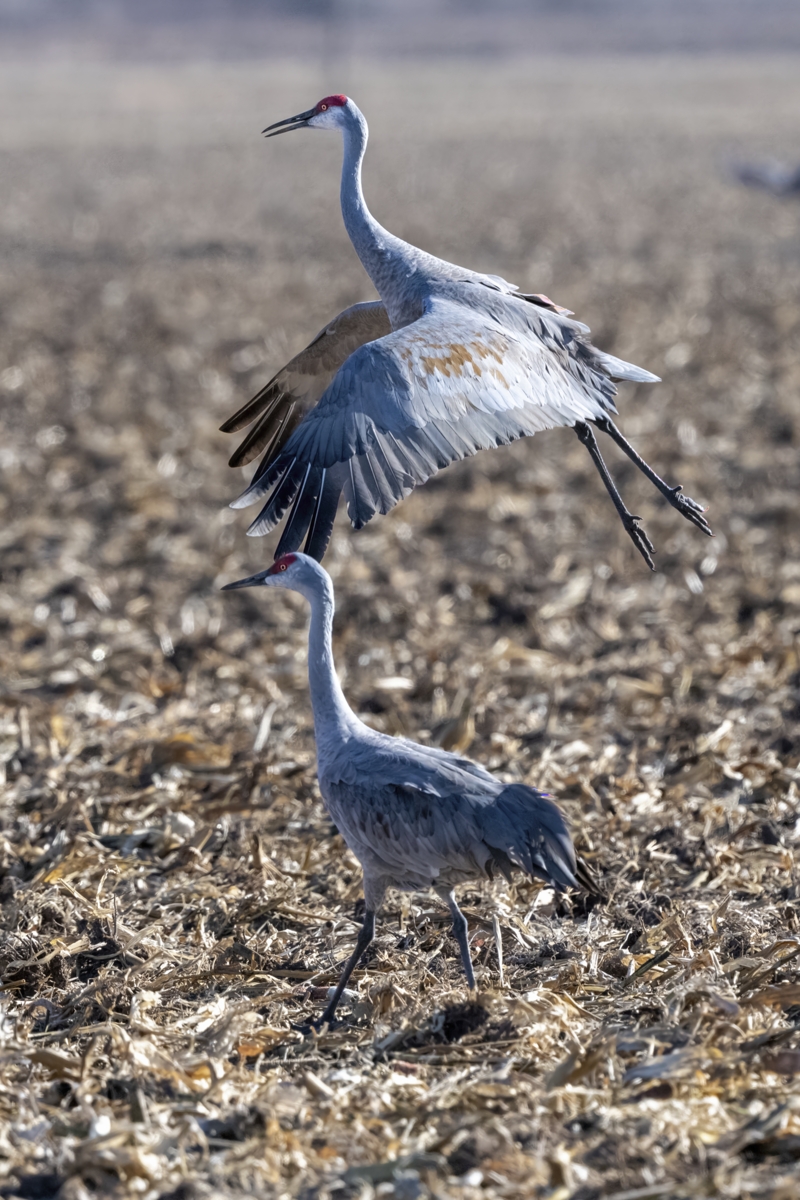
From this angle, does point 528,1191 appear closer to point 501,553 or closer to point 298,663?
point 298,663

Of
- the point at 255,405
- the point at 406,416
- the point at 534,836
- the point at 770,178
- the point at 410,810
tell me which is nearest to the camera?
the point at 534,836

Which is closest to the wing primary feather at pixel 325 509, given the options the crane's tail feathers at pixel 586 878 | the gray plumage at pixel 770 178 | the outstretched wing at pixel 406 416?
the outstretched wing at pixel 406 416

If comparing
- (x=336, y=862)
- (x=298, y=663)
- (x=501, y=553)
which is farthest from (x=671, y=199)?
(x=336, y=862)

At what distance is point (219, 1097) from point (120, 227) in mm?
17432

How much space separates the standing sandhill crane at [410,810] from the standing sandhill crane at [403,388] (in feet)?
0.83

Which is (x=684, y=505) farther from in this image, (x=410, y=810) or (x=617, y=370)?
(x=410, y=810)

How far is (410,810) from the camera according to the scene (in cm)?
390

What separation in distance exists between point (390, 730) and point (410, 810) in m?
2.07

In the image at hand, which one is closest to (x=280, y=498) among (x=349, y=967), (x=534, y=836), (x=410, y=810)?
(x=410, y=810)

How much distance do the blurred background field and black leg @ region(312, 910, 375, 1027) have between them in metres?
0.08

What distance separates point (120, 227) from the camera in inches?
770

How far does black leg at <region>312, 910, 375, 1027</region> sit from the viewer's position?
3967 mm

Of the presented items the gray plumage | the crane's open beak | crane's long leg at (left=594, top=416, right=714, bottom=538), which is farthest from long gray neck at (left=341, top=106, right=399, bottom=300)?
the gray plumage

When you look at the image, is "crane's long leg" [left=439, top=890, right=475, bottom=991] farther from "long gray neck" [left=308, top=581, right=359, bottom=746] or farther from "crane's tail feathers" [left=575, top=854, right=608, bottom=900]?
"long gray neck" [left=308, top=581, right=359, bottom=746]
